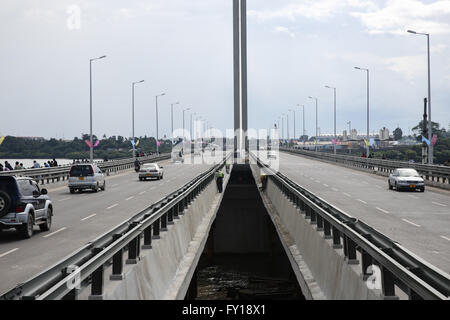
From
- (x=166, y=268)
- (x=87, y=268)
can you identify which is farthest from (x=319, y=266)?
(x=87, y=268)

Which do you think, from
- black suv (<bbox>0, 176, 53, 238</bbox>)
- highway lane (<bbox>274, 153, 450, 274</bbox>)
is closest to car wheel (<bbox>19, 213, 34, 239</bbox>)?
black suv (<bbox>0, 176, 53, 238</bbox>)

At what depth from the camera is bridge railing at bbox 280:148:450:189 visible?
4359cm

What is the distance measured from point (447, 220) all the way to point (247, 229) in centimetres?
2187

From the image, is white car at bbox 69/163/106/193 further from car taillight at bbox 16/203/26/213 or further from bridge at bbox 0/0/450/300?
car taillight at bbox 16/203/26/213

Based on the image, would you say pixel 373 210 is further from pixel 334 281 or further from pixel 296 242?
pixel 334 281

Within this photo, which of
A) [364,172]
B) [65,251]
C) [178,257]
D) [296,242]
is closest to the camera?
[178,257]

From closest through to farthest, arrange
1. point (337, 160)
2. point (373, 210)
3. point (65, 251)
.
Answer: point (65, 251), point (373, 210), point (337, 160)

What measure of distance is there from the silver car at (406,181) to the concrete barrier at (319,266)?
20.0 metres

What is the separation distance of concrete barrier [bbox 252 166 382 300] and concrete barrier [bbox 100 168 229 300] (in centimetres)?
249

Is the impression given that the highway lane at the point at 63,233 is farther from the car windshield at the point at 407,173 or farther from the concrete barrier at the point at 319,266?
the car windshield at the point at 407,173

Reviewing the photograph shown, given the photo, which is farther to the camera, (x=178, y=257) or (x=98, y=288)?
(x=178, y=257)

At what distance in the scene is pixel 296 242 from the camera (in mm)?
18094

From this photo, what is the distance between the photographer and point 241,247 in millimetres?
42281
